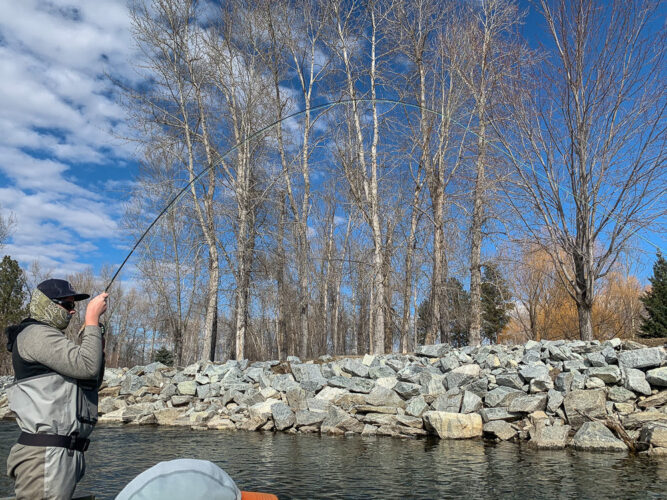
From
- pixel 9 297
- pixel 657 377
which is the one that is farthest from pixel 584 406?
pixel 9 297

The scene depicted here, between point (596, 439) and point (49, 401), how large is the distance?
29.6 ft

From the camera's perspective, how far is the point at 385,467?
7672mm

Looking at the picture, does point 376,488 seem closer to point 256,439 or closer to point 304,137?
point 256,439

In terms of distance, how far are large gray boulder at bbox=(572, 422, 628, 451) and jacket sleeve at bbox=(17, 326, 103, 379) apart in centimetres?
880

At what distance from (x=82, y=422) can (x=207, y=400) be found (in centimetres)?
1234

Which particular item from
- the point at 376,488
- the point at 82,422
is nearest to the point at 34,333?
the point at 82,422

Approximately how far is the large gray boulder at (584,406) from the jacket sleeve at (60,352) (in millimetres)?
9405

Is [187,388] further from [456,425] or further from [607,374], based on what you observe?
[607,374]

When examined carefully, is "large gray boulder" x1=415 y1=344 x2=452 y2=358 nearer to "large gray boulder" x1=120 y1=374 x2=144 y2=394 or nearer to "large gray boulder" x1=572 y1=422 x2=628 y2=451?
"large gray boulder" x1=572 y1=422 x2=628 y2=451

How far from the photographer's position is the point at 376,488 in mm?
6426

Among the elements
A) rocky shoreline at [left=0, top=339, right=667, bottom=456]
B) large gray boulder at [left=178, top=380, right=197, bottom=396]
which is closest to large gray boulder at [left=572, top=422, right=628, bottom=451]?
rocky shoreline at [left=0, top=339, right=667, bottom=456]

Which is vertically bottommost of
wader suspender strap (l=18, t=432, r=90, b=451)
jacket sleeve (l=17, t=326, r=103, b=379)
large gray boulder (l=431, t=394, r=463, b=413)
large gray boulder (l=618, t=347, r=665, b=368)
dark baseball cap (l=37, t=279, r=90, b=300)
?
large gray boulder (l=431, t=394, r=463, b=413)

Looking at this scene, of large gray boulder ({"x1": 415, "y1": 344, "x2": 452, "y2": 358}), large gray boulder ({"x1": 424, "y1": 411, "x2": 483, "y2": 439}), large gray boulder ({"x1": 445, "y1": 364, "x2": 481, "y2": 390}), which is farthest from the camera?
large gray boulder ({"x1": 415, "y1": 344, "x2": 452, "y2": 358})

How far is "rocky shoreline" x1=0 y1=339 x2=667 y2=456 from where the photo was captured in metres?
9.60
